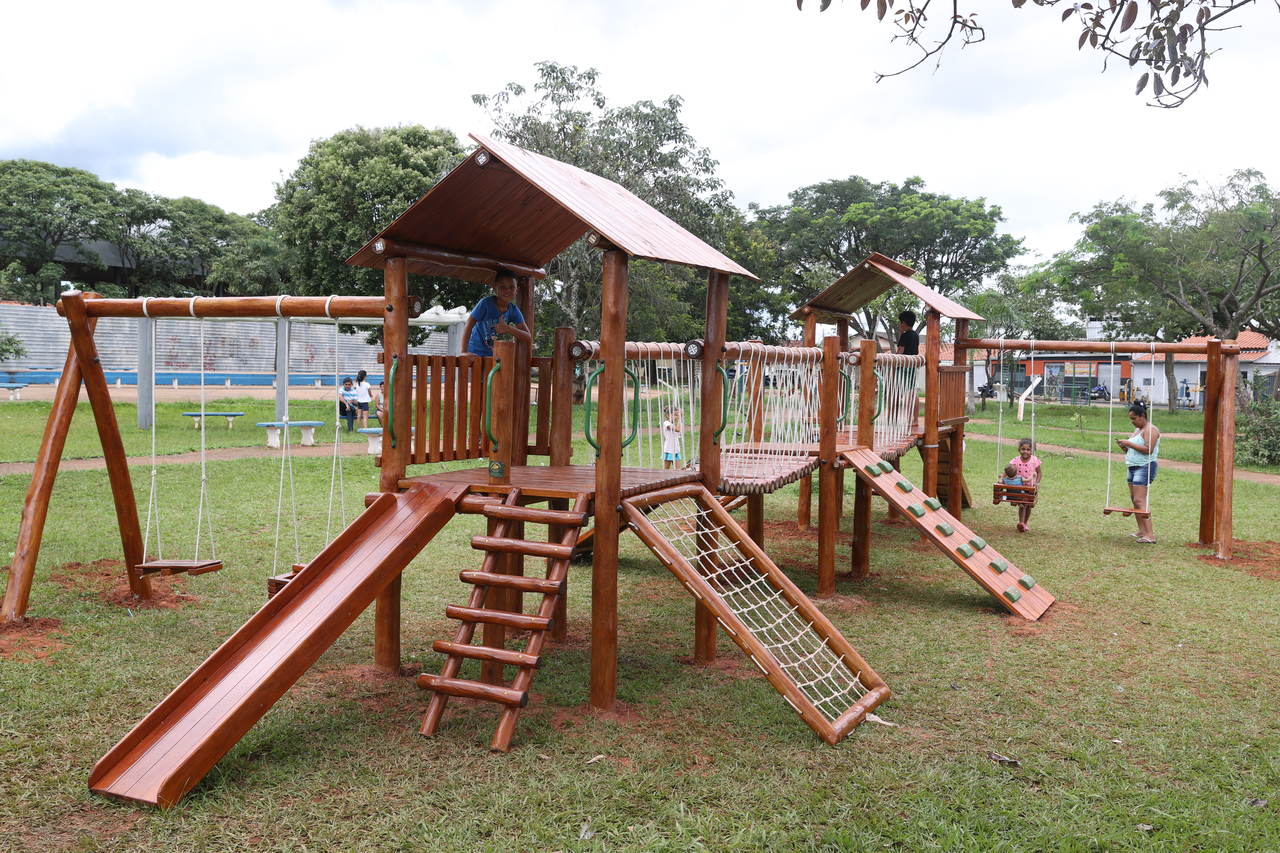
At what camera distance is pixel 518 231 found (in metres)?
6.20

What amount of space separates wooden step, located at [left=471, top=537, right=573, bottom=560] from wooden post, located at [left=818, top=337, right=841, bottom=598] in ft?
11.0

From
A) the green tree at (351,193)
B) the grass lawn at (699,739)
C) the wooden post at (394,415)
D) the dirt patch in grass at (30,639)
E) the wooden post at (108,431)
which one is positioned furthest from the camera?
the green tree at (351,193)

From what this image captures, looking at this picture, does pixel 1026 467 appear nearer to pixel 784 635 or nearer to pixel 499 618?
pixel 784 635

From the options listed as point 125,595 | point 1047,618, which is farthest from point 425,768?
point 1047,618

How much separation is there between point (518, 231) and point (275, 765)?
3504 mm

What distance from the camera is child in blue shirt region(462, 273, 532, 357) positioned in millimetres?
6348

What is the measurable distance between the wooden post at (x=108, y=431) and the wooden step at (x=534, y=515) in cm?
294

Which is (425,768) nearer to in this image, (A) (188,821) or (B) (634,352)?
(A) (188,821)

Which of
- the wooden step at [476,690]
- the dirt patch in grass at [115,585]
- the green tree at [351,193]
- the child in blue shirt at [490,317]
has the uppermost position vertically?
the green tree at [351,193]

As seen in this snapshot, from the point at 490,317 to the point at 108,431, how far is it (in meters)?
2.87

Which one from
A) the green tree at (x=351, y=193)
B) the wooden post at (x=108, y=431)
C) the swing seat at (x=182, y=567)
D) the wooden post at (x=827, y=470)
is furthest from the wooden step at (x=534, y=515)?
the green tree at (x=351, y=193)

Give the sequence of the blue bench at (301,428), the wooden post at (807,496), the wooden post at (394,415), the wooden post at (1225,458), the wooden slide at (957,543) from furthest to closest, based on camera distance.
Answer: the blue bench at (301,428) < the wooden post at (807,496) < the wooden post at (1225,458) < the wooden slide at (957,543) < the wooden post at (394,415)

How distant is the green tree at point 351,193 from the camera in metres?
21.5

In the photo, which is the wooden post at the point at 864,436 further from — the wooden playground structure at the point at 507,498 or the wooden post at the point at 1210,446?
the wooden post at the point at 1210,446
